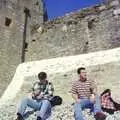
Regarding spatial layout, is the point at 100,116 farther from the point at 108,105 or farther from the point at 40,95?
the point at 40,95

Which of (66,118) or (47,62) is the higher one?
(47,62)

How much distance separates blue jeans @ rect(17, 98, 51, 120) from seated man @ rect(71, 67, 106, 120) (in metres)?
0.61

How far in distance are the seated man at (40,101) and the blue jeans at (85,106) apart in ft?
2.14

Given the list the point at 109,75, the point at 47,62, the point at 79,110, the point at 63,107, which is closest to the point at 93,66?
the point at 109,75

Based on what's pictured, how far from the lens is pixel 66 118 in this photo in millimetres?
7500

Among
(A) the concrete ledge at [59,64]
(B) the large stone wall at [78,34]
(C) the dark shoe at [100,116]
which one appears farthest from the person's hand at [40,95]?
(B) the large stone wall at [78,34]

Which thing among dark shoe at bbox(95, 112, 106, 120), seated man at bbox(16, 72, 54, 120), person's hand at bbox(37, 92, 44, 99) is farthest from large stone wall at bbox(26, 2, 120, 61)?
dark shoe at bbox(95, 112, 106, 120)

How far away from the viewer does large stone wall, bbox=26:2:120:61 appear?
16.0 meters

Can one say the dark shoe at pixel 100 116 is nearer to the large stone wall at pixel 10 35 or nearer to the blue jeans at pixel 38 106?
the blue jeans at pixel 38 106

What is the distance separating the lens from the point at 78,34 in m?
16.8

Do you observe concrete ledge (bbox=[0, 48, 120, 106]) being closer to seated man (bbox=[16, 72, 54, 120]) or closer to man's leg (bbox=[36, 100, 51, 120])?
seated man (bbox=[16, 72, 54, 120])

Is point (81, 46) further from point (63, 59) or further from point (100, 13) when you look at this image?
point (63, 59)

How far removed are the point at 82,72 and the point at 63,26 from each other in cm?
994

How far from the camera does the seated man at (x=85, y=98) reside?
22.8ft
